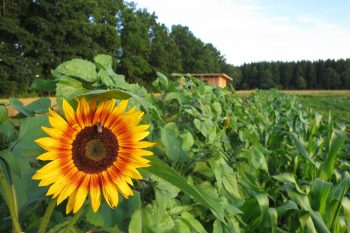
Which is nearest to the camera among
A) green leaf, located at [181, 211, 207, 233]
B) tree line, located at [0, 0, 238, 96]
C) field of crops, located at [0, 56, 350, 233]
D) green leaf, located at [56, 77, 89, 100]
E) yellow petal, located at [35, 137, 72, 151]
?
yellow petal, located at [35, 137, 72, 151]

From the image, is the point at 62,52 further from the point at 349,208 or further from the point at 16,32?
the point at 349,208

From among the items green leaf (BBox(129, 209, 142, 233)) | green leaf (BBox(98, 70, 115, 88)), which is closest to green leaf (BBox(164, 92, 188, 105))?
green leaf (BBox(98, 70, 115, 88))

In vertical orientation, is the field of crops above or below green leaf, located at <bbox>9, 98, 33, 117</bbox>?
below

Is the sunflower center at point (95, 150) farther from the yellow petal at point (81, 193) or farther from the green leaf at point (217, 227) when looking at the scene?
the green leaf at point (217, 227)

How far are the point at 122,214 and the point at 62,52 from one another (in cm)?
3979

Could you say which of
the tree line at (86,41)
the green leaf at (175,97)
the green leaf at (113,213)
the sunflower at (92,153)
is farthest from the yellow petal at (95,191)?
the tree line at (86,41)

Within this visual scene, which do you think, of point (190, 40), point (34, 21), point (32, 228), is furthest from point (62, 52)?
point (32, 228)

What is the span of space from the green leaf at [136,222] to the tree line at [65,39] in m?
33.8

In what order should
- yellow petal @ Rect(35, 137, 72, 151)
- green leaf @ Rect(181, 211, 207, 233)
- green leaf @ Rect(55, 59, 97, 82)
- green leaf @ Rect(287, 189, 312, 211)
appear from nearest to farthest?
yellow petal @ Rect(35, 137, 72, 151) < green leaf @ Rect(55, 59, 97, 82) < green leaf @ Rect(181, 211, 207, 233) < green leaf @ Rect(287, 189, 312, 211)

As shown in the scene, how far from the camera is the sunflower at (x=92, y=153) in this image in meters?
0.74

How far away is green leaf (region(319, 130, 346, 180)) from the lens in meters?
2.95

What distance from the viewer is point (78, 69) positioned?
3.71ft

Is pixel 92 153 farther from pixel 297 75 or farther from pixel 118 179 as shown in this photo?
pixel 297 75

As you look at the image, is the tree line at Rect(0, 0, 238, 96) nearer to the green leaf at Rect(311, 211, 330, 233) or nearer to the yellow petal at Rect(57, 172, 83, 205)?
the green leaf at Rect(311, 211, 330, 233)
